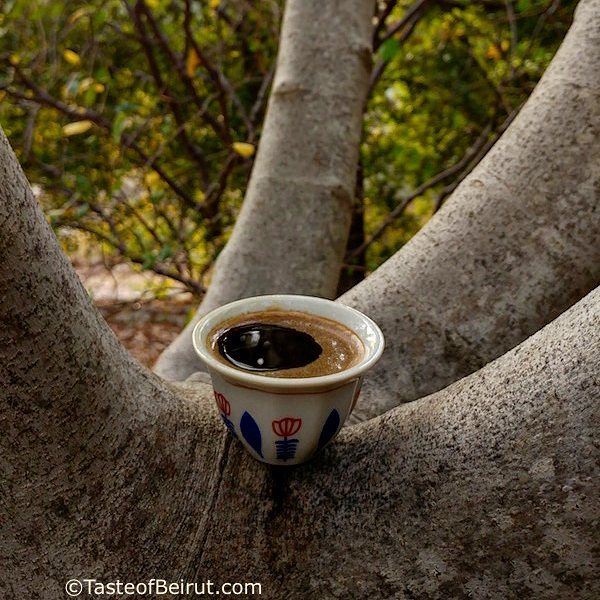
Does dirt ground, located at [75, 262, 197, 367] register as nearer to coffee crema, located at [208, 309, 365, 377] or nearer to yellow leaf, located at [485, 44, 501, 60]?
Result: yellow leaf, located at [485, 44, 501, 60]

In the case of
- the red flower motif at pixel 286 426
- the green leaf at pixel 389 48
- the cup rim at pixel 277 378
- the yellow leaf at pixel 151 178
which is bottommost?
Answer: the yellow leaf at pixel 151 178

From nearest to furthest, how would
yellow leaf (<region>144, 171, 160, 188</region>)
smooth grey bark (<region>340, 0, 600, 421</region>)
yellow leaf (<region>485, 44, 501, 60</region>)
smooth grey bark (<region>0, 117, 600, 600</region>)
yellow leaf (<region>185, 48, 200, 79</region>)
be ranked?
smooth grey bark (<region>0, 117, 600, 600</region>), smooth grey bark (<region>340, 0, 600, 421</region>), yellow leaf (<region>185, 48, 200, 79</region>), yellow leaf (<region>485, 44, 501, 60</region>), yellow leaf (<region>144, 171, 160, 188</region>)

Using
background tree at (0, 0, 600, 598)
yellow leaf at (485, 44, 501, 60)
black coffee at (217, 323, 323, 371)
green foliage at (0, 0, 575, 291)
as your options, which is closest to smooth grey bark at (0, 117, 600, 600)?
background tree at (0, 0, 600, 598)

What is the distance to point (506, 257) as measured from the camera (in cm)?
88

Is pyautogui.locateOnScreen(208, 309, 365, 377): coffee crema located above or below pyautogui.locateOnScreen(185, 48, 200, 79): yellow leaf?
above

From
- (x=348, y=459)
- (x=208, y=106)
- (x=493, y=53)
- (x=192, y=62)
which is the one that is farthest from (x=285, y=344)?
(x=208, y=106)

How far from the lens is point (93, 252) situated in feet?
12.9

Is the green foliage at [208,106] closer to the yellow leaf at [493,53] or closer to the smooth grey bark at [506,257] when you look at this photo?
the yellow leaf at [493,53]

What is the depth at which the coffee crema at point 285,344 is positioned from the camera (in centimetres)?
71

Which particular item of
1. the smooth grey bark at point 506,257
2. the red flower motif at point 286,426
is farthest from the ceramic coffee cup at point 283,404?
the smooth grey bark at point 506,257

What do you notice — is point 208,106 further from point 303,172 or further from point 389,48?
point 303,172

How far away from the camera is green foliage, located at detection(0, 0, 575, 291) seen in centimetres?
262

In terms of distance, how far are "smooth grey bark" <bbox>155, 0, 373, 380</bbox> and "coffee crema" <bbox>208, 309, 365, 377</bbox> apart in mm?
455

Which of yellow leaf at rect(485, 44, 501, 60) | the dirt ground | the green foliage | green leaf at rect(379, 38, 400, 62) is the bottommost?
the dirt ground
